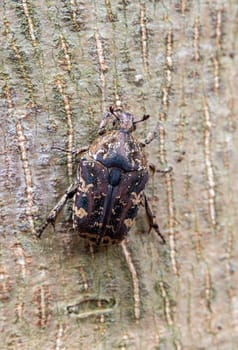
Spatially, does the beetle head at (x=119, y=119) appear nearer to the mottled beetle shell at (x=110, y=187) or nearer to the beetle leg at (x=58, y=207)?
the mottled beetle shell at (x=110, y=187)

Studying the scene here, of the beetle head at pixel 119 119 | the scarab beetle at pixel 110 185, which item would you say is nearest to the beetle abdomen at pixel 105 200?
the scarab beetle at pixel 110 185

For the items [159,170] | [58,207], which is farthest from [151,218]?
[58,207]

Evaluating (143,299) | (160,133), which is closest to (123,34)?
(160,133)

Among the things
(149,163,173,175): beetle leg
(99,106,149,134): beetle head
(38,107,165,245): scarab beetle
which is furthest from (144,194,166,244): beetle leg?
(99,106,149,134): beetle head

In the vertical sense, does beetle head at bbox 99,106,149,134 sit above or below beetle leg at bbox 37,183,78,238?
above

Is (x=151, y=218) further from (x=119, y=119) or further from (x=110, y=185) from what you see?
(x=119, y=119)

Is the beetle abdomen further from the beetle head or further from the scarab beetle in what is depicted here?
the beetle head
